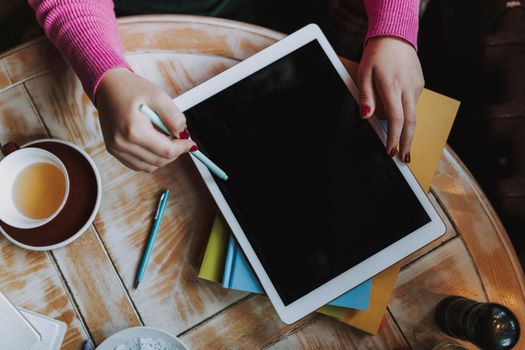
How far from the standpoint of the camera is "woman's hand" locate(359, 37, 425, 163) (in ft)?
1.98

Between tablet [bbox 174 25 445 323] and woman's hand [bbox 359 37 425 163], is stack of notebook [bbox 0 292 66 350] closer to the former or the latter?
tablet [bbox 174 25 445 323]

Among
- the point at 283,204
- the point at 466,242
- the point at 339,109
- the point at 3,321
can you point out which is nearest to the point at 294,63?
the point at 339,109

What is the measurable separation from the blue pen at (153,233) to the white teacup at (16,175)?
12cm

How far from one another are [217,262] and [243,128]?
0.19 m

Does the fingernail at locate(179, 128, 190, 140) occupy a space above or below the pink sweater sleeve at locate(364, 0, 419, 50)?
below

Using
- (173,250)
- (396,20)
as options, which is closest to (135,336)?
(173,250)

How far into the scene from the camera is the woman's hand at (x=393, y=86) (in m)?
0.60

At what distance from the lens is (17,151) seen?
594 millimetres

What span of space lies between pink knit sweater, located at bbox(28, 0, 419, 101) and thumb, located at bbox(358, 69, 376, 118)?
2.8 inches

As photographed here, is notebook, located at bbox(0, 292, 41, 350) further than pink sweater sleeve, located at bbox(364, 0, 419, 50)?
No

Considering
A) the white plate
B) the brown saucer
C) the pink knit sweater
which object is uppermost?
the pink knit sweater

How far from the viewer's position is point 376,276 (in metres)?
0.62

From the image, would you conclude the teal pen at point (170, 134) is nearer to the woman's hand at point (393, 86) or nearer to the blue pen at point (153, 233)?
the blue pen at point (153, 233)

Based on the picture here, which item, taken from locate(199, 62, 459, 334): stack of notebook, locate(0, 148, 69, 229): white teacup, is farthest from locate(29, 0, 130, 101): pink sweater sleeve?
locate(199, 62, 459, 334): stack of notebook
